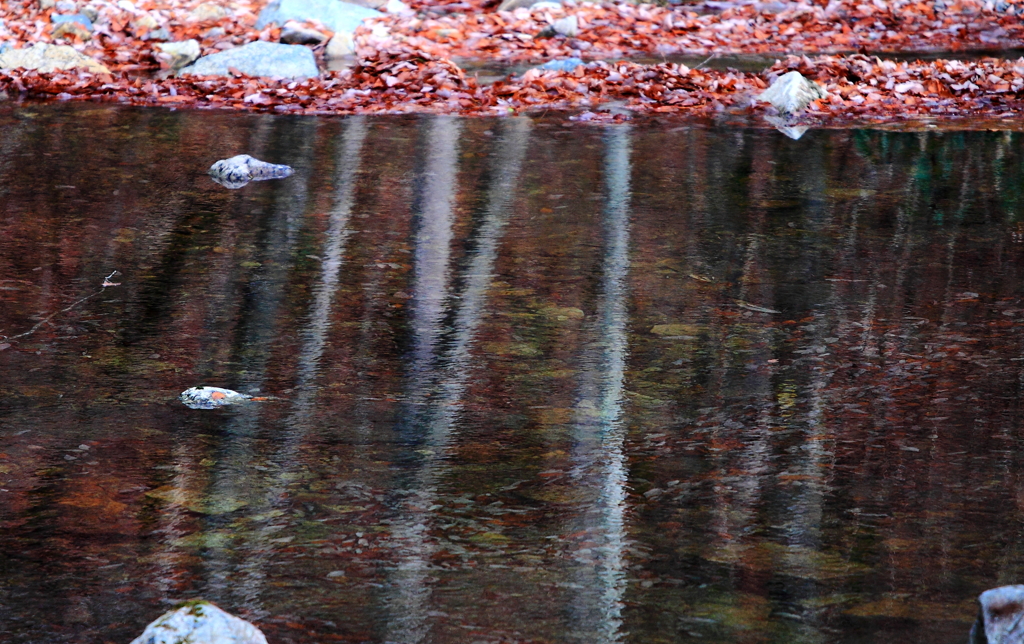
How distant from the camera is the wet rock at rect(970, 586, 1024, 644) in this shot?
1.79m

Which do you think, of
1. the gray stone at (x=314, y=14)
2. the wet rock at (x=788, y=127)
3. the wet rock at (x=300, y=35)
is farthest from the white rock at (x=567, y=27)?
the wet rock at (x=788, y=127)

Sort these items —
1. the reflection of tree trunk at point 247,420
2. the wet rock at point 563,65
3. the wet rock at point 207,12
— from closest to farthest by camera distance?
the reflection of tree trunk at point 247,420 < the wet rock at point 563,65 < the wet rock at point 207,12

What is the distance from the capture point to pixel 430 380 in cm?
318

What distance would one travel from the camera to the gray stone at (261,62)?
27.4 ft

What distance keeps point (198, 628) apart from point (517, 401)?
132 centimetres

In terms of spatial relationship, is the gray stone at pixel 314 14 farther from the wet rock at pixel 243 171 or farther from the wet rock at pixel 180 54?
the wet rock at pixel 243 171

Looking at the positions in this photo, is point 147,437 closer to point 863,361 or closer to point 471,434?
point 471,434

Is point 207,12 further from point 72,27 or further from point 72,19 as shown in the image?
point 72,27

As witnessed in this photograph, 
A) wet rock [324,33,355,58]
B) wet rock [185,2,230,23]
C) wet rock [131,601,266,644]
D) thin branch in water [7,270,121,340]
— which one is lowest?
wet rock [131,601,266,644]

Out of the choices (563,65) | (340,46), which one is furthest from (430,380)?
(340,46)

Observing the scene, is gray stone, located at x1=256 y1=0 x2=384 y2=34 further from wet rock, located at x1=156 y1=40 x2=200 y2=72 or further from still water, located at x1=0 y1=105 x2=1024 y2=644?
still water, located at x1=0 y1=105 x2=1024 y2=644

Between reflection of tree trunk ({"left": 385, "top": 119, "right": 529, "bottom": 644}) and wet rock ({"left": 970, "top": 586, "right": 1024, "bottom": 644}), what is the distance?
3.03 feet

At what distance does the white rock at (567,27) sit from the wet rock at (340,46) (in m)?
1.80

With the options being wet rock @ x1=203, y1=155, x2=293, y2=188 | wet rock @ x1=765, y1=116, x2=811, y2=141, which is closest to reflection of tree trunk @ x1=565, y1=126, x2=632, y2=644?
wet rock @ x1=203, y1=155, x2=293, y2=188
